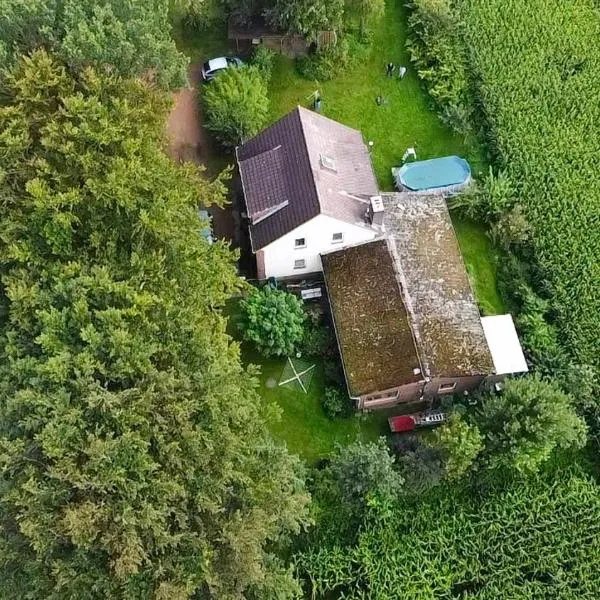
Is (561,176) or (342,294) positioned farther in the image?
(561,176)

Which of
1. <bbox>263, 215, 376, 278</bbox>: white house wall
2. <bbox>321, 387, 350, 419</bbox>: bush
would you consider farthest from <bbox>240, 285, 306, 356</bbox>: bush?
<bbox>321, 387, 350, 419</bbox>: bush

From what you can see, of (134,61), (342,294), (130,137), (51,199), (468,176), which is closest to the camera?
(51,199)

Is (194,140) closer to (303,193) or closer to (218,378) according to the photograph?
(303,193)

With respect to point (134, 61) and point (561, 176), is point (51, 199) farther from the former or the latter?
point (561, 176)

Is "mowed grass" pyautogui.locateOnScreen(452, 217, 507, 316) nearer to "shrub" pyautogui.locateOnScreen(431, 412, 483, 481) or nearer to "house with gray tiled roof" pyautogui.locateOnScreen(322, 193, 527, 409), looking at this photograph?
"house with gray tiled roof" pyautogui.locateOnScreen(322, 193, 527, 409)

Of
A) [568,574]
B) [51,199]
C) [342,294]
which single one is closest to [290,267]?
[342,294]

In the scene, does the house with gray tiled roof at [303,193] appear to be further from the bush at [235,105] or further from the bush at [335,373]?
the bush at [335,373]

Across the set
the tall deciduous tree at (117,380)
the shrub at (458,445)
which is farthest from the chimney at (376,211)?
the shrub at (458,445)

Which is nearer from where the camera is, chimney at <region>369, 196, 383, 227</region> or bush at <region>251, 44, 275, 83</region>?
chimney at <region>369, 196, 383, 227</region>
